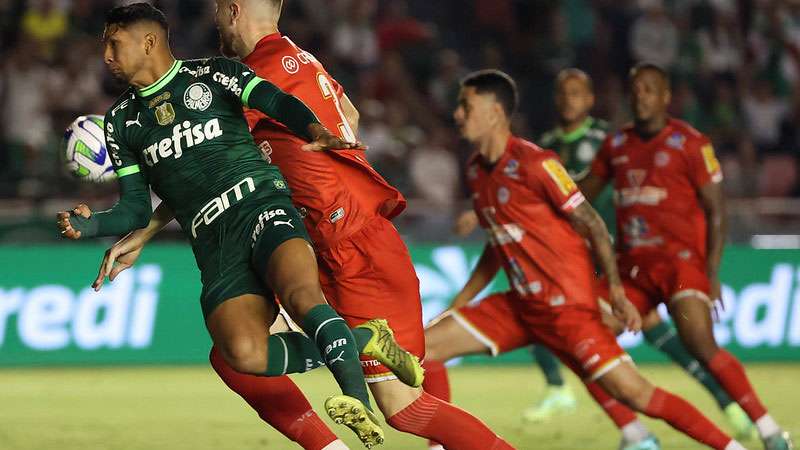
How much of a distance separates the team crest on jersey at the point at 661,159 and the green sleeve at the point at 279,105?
338 centimetres

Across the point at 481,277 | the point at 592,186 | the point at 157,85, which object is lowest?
the point at 481,277

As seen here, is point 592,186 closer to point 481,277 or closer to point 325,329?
point 481,277

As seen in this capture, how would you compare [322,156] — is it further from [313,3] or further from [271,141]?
[313,3]

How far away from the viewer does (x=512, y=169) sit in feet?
25.7

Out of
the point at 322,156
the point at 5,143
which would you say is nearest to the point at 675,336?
the point at 322,156

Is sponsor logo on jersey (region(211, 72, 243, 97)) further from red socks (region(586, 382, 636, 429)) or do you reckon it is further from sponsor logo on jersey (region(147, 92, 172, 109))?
red socks (region(586, 382, 636, 429))

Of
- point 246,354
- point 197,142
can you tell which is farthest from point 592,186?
point 246,354

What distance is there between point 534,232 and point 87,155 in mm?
2501

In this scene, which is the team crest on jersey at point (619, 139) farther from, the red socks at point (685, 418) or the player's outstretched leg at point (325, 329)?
the player's outstretched leg at point (325, 329)

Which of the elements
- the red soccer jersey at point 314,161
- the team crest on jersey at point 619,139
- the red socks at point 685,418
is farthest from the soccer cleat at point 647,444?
the red soccer jersey at point 314,161

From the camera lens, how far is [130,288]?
13039 mm

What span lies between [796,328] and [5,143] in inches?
306

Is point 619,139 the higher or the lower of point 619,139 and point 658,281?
the higher

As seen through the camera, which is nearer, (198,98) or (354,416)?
(354,416)
